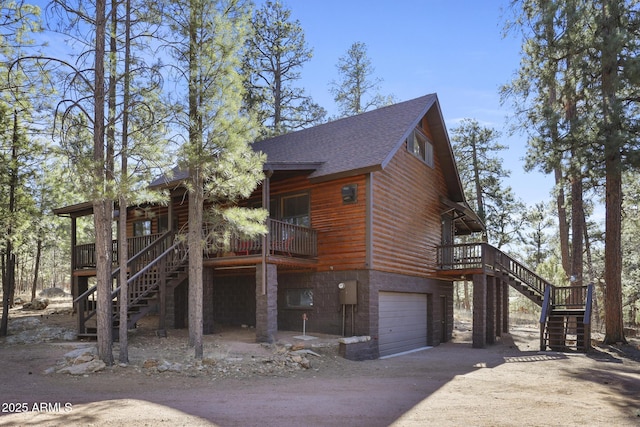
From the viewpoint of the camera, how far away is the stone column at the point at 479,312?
17.0 metres

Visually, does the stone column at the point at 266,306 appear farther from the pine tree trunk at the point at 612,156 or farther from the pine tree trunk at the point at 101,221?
the pine tree trunk at the point at 612,156

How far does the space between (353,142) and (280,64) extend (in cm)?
1570

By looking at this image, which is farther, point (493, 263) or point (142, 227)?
point (142, 227)

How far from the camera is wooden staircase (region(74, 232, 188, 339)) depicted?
1324 centimetres

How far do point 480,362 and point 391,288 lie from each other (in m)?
3.21

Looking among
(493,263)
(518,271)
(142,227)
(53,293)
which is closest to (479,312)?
(493,263)

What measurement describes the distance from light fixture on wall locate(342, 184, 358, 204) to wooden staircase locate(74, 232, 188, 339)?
472cm

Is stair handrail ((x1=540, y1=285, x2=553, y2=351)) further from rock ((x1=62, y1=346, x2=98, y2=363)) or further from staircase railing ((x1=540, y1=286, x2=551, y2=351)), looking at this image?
rock ((x1=62, y1=346, x2=98, y2=363))

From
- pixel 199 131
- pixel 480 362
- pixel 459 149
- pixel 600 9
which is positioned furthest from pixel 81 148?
pixel 459 149

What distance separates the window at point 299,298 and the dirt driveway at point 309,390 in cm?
237

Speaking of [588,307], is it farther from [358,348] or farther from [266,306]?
[266,306]

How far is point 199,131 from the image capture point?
10609 millimetres

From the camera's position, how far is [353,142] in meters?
16.0

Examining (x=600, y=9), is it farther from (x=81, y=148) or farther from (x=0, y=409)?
(x=0, y=409)
